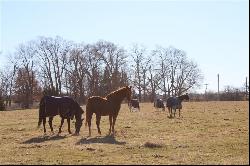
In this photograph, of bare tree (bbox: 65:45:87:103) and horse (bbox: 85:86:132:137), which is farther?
bare tree (bbox: 65:45:87:103)

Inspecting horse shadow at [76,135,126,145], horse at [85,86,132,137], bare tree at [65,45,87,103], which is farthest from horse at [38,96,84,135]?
bare tree at [65,45,87,103]

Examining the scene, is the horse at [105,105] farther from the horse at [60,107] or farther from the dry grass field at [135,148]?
the horse at [60,107]

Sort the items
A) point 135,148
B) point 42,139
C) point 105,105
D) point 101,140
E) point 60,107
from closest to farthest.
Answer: point 135,148 < point 101,140 < point 42,139 < point 105,105 < point 60,107

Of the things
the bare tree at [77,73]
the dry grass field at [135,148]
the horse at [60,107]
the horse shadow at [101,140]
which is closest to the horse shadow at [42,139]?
the dry grass field at [135,148]

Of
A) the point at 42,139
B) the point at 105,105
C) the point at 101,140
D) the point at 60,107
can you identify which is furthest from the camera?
the point at 60,107

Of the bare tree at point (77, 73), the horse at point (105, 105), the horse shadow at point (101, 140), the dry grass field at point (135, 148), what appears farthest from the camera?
the bare tree at point (77, 73)

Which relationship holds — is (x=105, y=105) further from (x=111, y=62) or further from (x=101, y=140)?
(x=111, y=62)

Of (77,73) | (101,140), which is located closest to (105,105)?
(101,140)

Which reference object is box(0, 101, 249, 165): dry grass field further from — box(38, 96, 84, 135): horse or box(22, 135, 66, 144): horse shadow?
box(38, 96, 84, 135): horse

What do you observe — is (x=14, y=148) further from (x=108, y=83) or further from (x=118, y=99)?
(x=108, y=83)

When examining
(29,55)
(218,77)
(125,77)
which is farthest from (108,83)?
(218,77)

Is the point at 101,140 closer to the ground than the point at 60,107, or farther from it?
closer to the ground

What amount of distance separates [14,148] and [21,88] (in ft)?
234

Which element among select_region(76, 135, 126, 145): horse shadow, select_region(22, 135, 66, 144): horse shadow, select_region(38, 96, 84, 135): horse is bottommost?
select_region(22, 135, 66, 144): horse shadow
